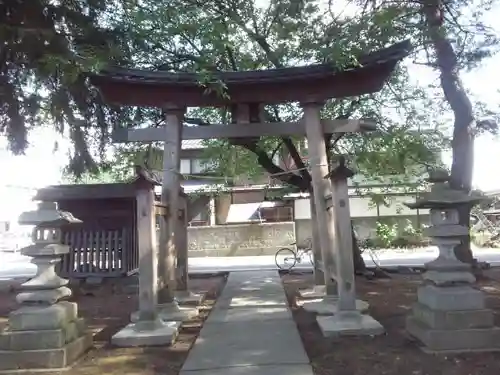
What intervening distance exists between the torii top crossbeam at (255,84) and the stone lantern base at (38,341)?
11.8ft

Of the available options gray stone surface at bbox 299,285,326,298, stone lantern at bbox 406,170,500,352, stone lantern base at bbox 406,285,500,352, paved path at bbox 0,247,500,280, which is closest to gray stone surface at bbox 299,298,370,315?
gray stone surface at bbox 299,285,326,298

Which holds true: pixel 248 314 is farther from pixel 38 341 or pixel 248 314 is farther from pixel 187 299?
pixel 38 341

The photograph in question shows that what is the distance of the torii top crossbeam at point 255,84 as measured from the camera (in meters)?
7.19

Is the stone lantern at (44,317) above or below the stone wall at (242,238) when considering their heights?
below

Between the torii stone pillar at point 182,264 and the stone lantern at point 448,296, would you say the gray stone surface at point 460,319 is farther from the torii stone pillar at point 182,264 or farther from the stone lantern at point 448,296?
the torii stone pillar at point 182,264

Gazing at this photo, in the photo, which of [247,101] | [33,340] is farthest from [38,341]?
[247,101]

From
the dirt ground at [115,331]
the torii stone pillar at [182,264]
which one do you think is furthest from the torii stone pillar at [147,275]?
the torii stone pillar at [182,264]

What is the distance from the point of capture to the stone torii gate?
7.28m

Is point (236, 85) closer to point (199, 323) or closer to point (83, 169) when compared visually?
point (199, 323)

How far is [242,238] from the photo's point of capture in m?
25.6

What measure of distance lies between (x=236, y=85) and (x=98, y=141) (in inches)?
180

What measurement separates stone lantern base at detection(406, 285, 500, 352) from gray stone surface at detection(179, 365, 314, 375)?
154cm

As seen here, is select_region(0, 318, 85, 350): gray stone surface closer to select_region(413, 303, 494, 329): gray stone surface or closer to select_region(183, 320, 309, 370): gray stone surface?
select_region(183, 320, 309, 370): gray stone surface

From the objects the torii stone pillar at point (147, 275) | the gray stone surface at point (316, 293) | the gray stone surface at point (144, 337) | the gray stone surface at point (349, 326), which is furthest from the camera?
the gray stone surface at point (316, 293)
